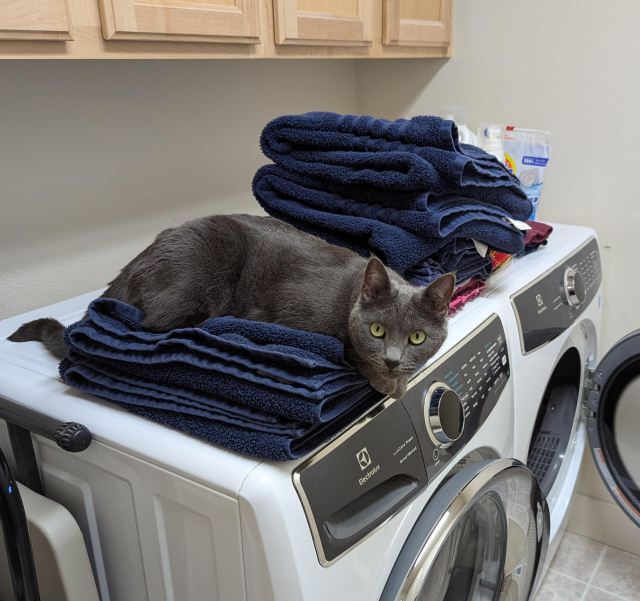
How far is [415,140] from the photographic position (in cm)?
77

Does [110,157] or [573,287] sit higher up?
[110,157]

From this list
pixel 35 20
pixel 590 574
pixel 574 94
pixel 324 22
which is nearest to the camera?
pixel 35 20

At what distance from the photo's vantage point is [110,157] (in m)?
1.03

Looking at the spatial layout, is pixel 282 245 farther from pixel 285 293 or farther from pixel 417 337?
pixel 417 337

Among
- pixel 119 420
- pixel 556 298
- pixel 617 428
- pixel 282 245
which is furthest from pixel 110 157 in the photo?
pixel 617 428

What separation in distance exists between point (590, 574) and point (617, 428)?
0.50 m

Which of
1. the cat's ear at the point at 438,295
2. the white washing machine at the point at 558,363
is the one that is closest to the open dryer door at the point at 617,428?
the white washing machine at the point at 558,363

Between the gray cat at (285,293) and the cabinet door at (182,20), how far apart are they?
0.24m

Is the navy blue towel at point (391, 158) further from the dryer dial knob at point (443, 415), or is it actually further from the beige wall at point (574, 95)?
the beige wall at point (574, 95)

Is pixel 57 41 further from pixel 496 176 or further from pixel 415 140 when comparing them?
pixel 496 176

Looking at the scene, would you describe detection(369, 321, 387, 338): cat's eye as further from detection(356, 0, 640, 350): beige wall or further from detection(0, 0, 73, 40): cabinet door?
detection(356, 0, 640, 350): beige wall

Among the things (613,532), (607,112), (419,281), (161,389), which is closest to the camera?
(161,389)

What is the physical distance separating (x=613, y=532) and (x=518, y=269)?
0.96 m

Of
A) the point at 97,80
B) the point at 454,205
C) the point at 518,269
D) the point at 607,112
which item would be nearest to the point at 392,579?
the point at 454,205
